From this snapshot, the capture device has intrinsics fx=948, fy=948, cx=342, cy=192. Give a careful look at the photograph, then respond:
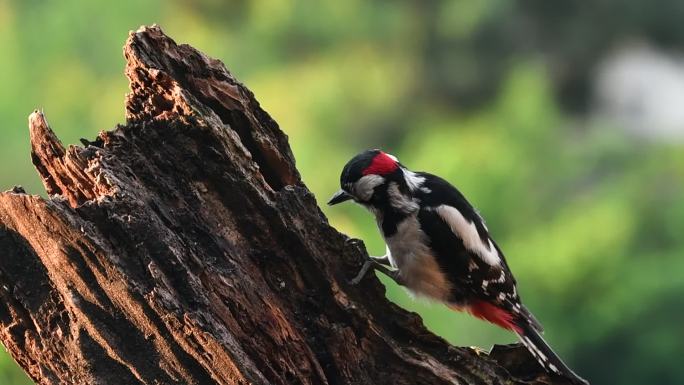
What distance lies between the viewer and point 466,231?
7.86 feet

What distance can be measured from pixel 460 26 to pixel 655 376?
11.3 feet

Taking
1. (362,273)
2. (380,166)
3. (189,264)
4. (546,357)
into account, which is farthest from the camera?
(380,166)

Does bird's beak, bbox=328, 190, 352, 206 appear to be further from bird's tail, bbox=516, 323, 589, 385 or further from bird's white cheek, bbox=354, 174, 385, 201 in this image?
bird's tail, bbox=516, 323, 589, 385

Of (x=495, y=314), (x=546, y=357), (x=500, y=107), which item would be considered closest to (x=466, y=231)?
(x=495, y=314)

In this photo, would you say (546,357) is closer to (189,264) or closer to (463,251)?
(463,251)

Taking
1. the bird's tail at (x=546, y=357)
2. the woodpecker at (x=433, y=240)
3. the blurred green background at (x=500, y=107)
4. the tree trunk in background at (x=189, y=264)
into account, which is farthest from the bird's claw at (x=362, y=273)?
the blurred green background at (x=500, y=107)

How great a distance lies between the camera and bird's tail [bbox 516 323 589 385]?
A: 2.13 metres

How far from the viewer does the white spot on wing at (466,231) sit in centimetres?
238

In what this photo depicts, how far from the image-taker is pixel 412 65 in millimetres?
8938

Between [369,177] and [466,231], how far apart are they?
0.28m

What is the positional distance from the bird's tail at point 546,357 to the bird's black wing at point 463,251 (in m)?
0.12

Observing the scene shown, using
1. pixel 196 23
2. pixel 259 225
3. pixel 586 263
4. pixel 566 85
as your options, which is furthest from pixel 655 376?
pixel 259 225

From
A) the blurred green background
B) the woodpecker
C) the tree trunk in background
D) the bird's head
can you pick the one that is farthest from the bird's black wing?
the blurred green background

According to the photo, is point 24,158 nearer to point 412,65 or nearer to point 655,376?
point 412,65
